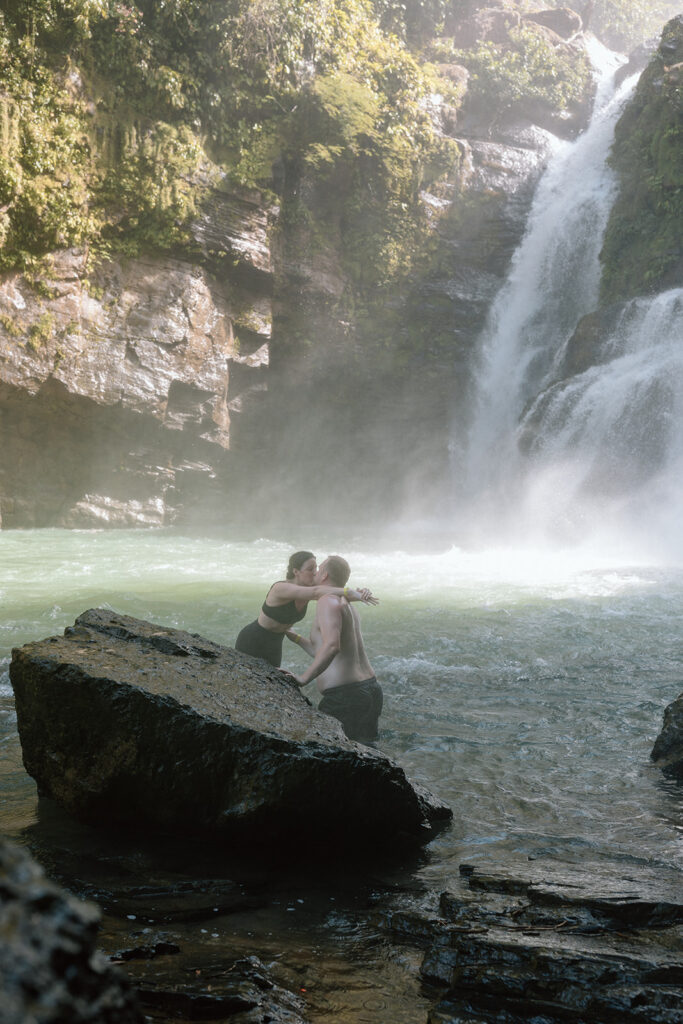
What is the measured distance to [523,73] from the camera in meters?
25.0

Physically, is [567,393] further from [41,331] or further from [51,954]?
[51,954]

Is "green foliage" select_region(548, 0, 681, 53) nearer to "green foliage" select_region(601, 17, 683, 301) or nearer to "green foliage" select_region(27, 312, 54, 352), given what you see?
"green foliage" select_region(601, 17, 683, 301)

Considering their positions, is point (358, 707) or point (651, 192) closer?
point (358, 707)

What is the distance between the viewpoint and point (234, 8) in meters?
17.2

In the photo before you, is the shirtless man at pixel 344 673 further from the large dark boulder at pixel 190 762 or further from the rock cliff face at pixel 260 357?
the rock cliff face at pixel 260 357

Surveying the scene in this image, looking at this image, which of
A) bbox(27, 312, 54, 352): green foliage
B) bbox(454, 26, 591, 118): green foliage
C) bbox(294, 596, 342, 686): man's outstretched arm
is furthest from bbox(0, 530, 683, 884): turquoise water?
bbox(454, 26, 591, 118): green foliage

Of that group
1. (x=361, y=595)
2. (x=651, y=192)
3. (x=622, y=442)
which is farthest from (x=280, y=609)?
(x=651, y=192)

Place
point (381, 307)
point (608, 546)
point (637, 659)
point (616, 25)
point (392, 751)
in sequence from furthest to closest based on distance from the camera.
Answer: point (616, 25) → point (381, 307) → point (608, 546) → point (637, 659) → point (392, 751)

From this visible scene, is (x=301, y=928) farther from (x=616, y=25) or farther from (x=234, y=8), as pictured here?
(x=616, y=25)

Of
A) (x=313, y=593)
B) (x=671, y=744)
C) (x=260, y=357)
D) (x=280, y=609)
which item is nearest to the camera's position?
(x=671, y=744)

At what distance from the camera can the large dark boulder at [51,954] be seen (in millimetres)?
625

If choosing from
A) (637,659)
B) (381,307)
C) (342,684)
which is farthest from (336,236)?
(342,684)

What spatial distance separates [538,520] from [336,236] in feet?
31.3

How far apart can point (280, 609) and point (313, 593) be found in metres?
0.46
